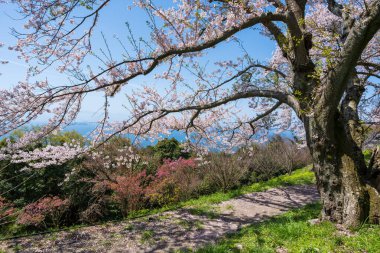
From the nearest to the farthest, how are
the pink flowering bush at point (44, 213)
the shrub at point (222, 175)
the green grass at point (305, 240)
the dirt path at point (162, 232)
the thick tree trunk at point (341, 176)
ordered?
the green grass at point (305, 240)
the thick tree trunk at point (341, 176)
the dirt path at point (162, 232)
the pink flowering bush at point (44, 213)
the shrub at point (222, 175)

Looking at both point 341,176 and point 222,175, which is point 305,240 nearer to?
point 341,176

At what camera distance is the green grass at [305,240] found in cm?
373

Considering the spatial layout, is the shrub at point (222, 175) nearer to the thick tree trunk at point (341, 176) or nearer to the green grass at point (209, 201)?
the green grass at point (209, 201)

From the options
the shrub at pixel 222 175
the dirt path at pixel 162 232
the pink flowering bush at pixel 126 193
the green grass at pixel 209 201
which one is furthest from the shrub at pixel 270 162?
the pink flowering bush at pixel 126 193

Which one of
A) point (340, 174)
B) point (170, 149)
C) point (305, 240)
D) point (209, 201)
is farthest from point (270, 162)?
point (305, 240)

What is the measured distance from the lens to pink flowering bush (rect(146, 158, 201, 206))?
1084cm

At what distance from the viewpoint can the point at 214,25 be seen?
579cm

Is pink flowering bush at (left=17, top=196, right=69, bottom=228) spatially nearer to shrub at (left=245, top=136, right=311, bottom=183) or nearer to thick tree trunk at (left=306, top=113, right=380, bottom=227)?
thick tree trunk at (left=306, top=113, right=380, bottom=227)

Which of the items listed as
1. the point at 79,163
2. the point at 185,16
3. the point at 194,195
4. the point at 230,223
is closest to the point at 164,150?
the point at 194,195

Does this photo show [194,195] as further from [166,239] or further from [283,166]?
[283,166]

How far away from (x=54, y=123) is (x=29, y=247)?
123 inches

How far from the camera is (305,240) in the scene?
4152 mm

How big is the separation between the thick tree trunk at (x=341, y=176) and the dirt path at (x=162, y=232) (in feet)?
8.63

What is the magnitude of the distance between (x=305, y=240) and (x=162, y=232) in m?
3.59
